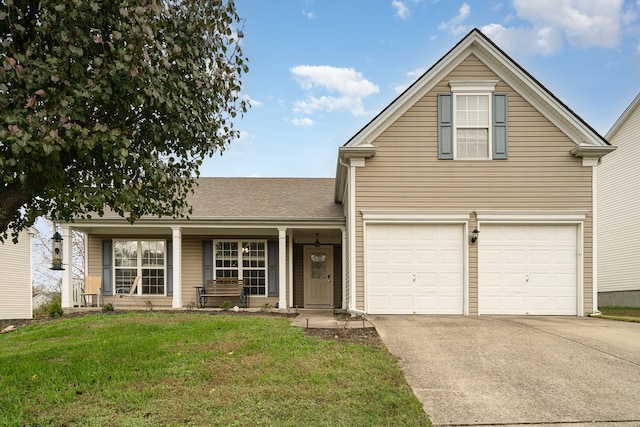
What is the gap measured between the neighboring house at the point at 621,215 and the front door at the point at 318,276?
10575mm

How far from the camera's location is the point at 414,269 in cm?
973

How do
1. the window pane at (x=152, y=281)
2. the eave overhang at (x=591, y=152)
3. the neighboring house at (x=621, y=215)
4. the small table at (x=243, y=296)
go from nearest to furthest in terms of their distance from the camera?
the eave overhang at (x=591, y=152)
the small table at (x=243, y=296)
the window pane at (x=152, y=281)
the neighboring house at (x=621, y=215)

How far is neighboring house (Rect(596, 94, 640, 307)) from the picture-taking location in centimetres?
1471

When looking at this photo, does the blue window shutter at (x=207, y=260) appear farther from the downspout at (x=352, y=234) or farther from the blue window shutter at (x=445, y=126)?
the blue window shutter at (x=445, y=126)

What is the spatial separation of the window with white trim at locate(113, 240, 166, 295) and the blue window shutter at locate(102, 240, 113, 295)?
14 cm

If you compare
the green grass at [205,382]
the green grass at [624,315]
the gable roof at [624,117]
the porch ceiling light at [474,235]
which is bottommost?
the green grass at [624,315]

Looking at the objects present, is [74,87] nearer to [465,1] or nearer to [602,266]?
[465,1]

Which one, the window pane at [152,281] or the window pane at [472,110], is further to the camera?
the window pane at [152,281]

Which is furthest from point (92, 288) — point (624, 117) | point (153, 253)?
point (624, 117)

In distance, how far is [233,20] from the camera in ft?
16.9

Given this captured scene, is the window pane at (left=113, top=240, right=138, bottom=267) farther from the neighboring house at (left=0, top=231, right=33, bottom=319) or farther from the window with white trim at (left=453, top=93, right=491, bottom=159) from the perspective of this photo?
the window with white trim at (left=453, top=93, right=491, bottom=159)

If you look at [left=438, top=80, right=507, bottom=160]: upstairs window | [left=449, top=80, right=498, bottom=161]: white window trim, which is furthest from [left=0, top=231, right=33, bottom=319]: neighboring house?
[left=449, top=80, right=498, bottom=161]: white window trim

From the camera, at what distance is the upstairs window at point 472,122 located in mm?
9805

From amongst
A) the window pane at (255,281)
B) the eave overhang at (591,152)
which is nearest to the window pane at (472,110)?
the eave overhang at (591,152)
